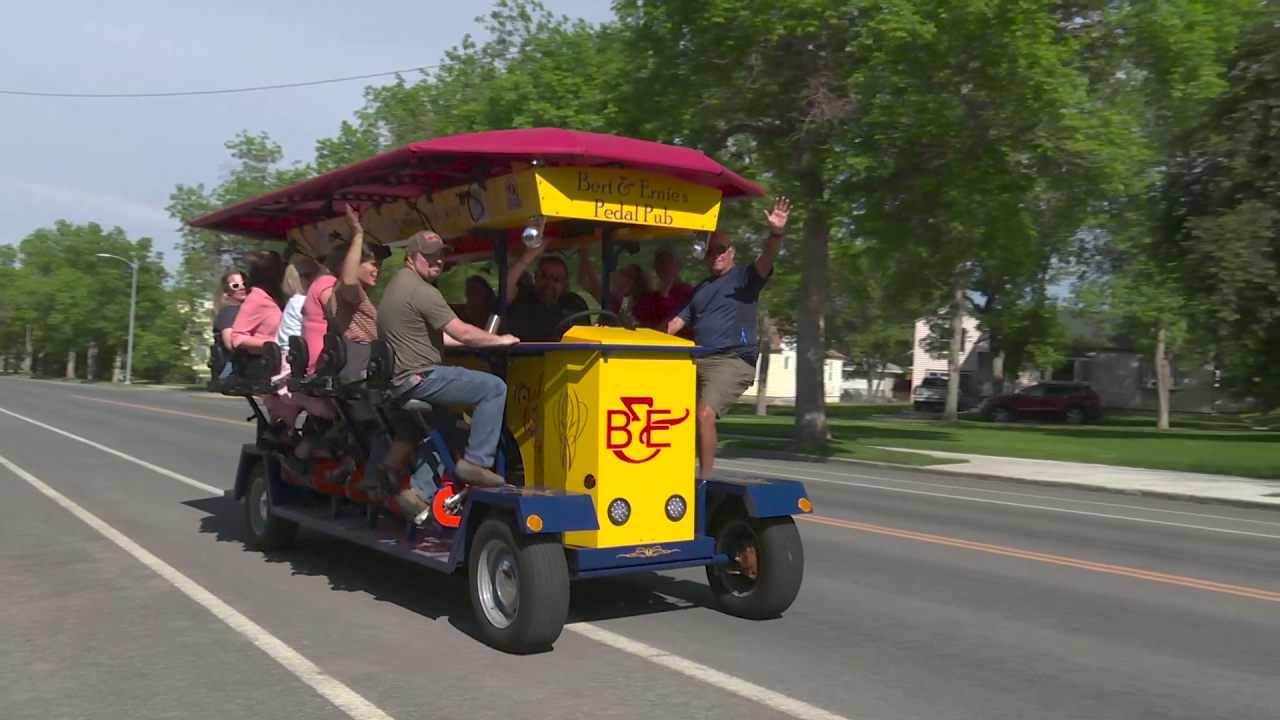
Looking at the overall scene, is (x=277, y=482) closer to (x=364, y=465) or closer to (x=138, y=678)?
(x=364, y=465)

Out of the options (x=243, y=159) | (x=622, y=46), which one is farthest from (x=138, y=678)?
(x=243, y=159)

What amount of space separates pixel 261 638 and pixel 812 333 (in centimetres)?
1966

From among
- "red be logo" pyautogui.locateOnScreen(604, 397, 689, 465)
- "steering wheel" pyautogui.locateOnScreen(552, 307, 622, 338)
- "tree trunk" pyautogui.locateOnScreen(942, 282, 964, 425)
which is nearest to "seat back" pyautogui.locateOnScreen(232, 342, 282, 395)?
"steering wheel" pyautogui.locateOnScreen(552, 307, 622, 338)

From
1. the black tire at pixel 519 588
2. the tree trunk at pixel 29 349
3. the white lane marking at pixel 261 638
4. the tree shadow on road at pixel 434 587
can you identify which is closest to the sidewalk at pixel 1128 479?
the tree shadow on road at pixel 434 587

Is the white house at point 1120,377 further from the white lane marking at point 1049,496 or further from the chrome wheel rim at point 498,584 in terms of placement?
the chrome wheel rim at point 498,584

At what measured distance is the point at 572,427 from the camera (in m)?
6.75

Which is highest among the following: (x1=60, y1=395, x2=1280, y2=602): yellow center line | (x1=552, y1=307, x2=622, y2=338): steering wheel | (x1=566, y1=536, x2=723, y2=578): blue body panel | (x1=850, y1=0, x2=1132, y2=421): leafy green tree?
(x1=850, y1=0, x2=1132, y2=421): leafy green tree

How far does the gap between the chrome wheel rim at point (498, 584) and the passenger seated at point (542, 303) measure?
1734 millimetres

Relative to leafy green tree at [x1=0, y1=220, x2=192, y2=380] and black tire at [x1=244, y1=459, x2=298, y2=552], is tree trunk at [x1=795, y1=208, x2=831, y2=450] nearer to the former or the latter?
black tire at [x1=244, y1=459, x2=298, y2=552]

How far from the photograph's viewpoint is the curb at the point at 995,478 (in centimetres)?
1711

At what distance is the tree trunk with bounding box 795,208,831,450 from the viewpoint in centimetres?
2520

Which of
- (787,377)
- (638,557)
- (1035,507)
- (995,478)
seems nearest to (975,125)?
(995,478)

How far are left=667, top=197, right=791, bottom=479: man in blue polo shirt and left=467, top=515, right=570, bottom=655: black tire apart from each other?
1790mm

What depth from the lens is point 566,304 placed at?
820cm
